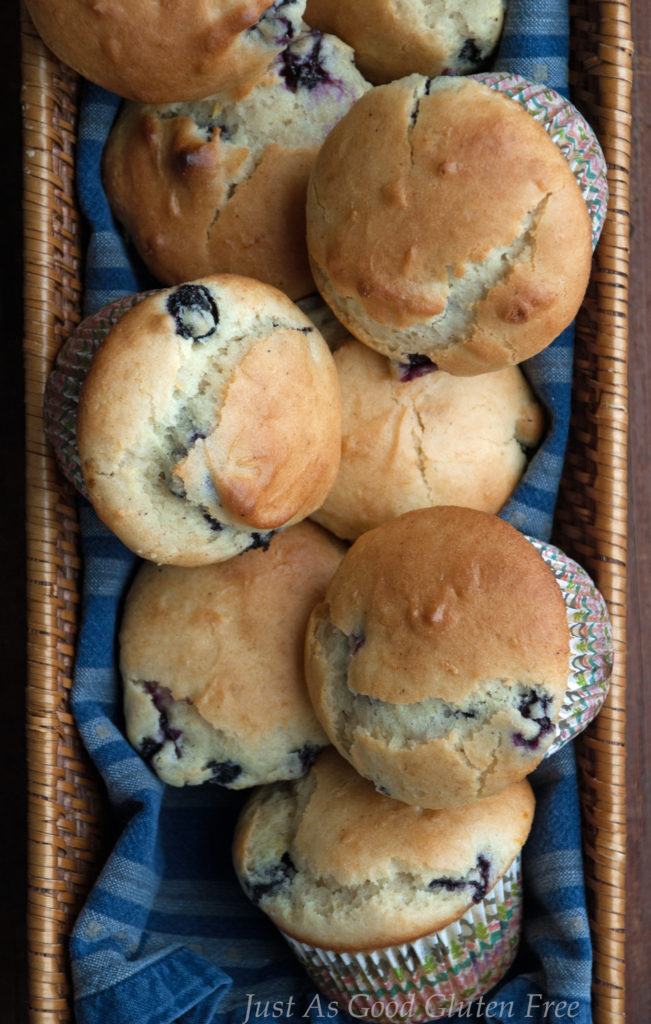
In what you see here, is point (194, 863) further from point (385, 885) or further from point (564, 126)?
point (564, 126)

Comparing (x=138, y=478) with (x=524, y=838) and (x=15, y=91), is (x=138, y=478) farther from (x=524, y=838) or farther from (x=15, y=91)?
(x=15, y=91)

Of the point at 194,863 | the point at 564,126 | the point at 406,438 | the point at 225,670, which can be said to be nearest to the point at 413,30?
the point at 564,126

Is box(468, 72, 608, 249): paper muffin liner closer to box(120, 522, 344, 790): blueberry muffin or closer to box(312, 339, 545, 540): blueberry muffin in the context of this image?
box(312, 339, 545, 540): blueberry muffin

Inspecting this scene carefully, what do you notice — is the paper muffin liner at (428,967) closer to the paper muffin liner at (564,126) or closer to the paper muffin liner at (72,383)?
the paper muffin liner at (72,383)

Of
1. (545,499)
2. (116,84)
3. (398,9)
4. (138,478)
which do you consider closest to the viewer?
(138,478)

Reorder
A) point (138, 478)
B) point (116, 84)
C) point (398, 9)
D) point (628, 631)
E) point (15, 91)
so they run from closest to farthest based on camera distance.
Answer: point (138, 478) → point (116, 84) → point (398, 9) → point (15, 91) → point (628, 631)

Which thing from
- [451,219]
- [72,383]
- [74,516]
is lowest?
[74,516]

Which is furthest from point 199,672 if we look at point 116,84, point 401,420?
point 116,84

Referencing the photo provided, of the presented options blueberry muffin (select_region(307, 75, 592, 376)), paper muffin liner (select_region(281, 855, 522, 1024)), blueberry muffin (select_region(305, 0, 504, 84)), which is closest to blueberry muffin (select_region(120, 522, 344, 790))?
paper muffin liner (select_region(281, 855, 522, 1024))
